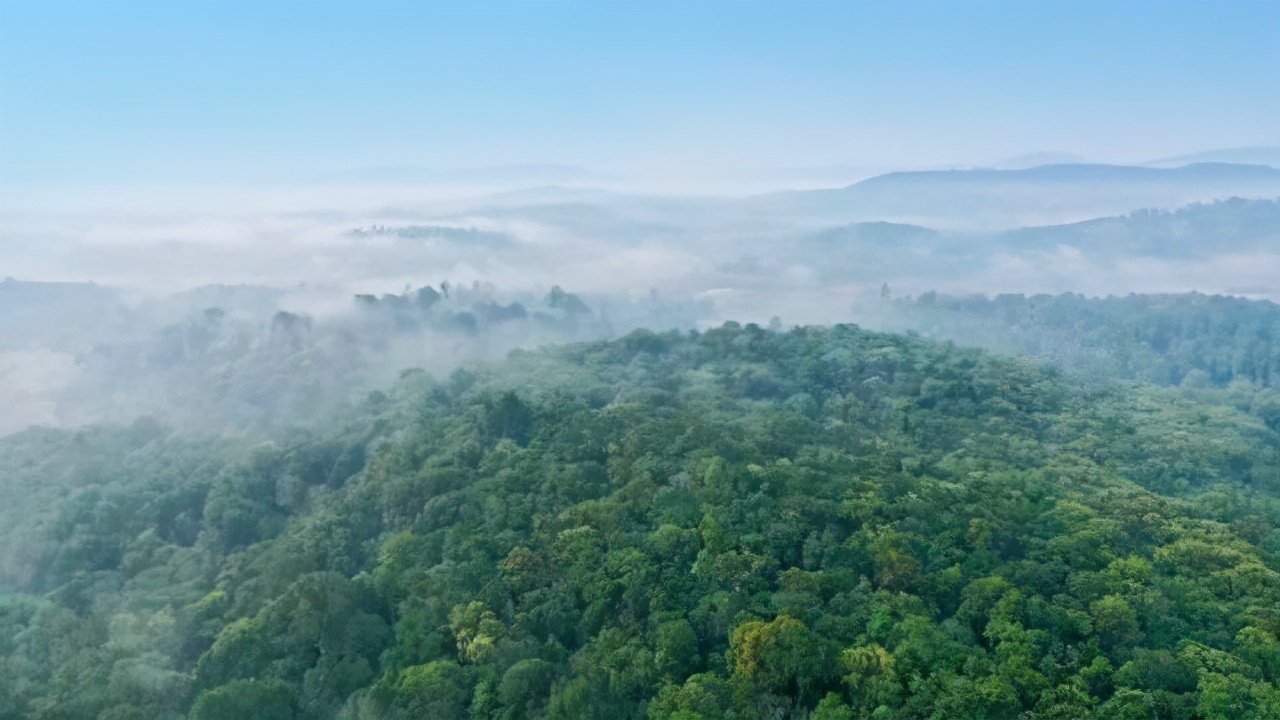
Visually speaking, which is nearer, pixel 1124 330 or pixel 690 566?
pixel 690 566

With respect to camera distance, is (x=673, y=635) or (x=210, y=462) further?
(x=210, y=462)

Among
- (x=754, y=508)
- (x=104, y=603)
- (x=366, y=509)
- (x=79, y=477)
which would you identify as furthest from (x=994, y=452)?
(x=79, y=477)

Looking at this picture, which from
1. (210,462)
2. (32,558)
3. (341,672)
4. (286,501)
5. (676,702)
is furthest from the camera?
(210,462)

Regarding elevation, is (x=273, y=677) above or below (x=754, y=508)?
below

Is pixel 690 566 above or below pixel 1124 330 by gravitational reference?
below

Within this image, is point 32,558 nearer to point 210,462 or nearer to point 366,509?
point 210,462

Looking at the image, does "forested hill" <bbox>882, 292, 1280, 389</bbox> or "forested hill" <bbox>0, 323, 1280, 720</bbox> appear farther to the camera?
"forested hill" <bbox>882, 292, 1280, 389</bbox>

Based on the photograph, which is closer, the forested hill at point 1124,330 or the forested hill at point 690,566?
the forested hill at point 690,566

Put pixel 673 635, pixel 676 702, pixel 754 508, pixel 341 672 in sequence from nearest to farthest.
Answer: pixel 676 702 → pixel 673 635 → pixel 341 672 → pixel 754 508
